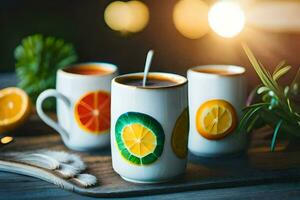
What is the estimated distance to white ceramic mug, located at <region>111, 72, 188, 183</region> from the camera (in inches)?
26.4

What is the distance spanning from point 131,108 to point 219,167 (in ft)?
0.59

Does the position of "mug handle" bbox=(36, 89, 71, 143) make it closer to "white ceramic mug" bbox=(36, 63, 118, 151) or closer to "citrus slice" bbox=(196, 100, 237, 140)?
"white ceramic mug" bbox=(36, 63, 118, 151)

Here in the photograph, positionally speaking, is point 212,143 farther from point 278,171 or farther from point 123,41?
point 123,41

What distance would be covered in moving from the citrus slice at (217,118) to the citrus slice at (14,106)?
34 centimetres

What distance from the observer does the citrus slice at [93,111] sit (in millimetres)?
812

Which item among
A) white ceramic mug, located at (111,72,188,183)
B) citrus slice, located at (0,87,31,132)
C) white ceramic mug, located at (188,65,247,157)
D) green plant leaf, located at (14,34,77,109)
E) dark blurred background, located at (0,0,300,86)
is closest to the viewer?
white ceramic mug, located at (111,72,188,183)

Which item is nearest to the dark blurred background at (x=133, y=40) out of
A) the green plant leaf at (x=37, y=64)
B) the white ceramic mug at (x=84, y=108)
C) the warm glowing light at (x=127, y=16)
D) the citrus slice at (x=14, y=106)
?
the warm glowing light at (x=127, y=16)

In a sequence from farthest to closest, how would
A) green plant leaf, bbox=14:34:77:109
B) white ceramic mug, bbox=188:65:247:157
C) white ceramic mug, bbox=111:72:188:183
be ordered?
green plant leaf, bbox=14:34:77:109, white ceramic mug, bbox=188:65:247:157, white ceramic mug, bbox=111:72:188:183

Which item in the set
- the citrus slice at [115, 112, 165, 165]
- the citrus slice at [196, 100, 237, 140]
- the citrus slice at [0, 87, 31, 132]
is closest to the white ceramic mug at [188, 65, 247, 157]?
the citrus slice at [196, 100, 237, 140]

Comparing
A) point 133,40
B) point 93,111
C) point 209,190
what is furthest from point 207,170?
point 133,40

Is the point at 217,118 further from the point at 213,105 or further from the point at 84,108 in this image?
the point at 84,108

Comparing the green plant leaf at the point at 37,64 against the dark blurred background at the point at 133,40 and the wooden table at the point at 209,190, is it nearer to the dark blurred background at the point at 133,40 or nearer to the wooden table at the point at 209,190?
the dark blurred background at the point at 133,40

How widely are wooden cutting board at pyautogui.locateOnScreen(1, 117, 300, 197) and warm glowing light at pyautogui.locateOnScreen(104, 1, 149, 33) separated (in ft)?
1.32

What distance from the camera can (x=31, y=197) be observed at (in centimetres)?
67
